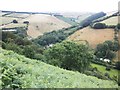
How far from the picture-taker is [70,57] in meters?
43.9

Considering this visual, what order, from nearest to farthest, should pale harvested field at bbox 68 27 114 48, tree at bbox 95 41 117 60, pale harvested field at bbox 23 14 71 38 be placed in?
tree at bbox 95 41 117 60 → pale harvested field at bbox 68 27 114 48 → pale harvested field at bbox 23 14 71 38

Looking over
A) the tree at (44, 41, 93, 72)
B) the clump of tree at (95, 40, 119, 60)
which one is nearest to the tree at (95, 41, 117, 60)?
the clump of tree at (95, 40, 119, 60)

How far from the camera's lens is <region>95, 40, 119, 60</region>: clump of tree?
82006 mm

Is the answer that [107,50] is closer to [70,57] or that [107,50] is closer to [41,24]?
[70,57]

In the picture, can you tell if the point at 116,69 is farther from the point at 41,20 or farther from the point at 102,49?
the point at 41,20

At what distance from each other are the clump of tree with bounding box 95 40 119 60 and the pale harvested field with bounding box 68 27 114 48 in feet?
25.2

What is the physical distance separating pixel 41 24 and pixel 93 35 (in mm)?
33771

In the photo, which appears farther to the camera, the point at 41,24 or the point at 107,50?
the point at 41,24

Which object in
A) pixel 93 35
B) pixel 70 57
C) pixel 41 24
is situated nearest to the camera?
pixel 70 57

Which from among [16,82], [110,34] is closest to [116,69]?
[110,34]

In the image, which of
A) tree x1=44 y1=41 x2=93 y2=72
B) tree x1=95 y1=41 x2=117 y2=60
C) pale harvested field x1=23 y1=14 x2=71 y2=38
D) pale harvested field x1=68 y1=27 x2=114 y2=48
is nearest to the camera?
tree x1=44 y1=41 x2=93 y2=72

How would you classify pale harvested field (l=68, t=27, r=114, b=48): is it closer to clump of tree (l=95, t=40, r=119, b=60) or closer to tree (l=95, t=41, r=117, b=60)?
clump of tree (l=95, t=40, r=119, b=60)

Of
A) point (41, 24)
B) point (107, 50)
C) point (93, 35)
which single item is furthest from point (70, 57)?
point (41, 24)

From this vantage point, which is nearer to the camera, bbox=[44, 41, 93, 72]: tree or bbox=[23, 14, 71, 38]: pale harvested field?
bbox=[44, 41, 93, 72]: tree
